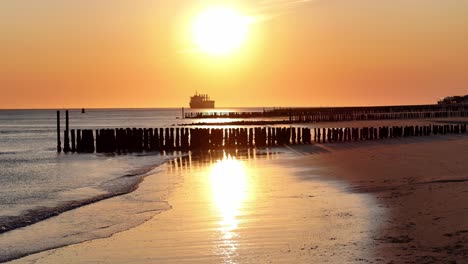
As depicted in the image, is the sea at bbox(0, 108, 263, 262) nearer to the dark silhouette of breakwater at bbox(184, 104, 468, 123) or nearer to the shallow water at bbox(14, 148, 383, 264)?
the shallow water at bbox(14, 148, 383, 264)

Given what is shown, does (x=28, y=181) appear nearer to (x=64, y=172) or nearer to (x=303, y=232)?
(x=64, y=172)

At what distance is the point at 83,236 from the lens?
39.5 feet

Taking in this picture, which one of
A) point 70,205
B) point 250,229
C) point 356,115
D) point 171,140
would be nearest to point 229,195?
point 70,205

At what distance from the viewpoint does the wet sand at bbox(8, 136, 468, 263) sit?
9344 millimetres

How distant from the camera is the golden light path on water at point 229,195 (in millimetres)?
10722

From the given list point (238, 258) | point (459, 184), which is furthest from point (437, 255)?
point (459, 184)

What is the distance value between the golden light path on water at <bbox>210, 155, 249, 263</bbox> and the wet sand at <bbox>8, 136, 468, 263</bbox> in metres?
0.02

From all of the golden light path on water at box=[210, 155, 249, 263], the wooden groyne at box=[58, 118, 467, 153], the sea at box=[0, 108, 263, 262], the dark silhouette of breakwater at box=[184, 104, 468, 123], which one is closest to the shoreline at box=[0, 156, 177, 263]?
the sea at box=[0, 108, 263, 262]

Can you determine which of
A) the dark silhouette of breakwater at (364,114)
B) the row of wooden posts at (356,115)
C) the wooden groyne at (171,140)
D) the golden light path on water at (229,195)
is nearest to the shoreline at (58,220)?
the golden light path on water at (229,195)

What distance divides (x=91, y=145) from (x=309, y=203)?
94.0ft

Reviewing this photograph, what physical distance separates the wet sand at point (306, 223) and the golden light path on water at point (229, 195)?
23 millimetres

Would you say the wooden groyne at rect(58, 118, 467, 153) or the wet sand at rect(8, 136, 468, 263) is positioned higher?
the wooden groyne at rect(58, 118, 467, 153)

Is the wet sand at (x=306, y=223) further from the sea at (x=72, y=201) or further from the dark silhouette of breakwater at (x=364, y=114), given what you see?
the dark silhouette of breakwater at (x=364, y=114)

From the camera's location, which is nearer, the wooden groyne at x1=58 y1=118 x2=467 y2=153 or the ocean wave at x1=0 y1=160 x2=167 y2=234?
the ocean wave at x1=0 y1=160 x2=167 y2=234
